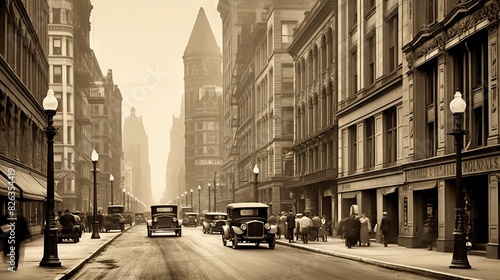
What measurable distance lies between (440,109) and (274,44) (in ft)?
160

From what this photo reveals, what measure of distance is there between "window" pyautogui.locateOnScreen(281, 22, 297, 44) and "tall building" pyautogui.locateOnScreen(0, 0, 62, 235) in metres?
27.4

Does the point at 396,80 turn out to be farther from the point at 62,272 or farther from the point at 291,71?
the point at 291,71

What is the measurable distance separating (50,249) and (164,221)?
32.0m

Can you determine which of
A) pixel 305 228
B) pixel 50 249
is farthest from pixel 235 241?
pixel 50 249

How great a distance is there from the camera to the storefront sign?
27.9 meters

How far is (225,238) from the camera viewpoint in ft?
127

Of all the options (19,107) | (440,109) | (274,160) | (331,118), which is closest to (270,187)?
(274,160)

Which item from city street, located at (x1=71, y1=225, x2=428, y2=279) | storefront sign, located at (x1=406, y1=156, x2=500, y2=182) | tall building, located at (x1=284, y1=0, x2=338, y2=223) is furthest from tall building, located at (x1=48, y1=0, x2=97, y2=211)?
city street, located at (x1=71, y1=225, x2=428, y2=279)

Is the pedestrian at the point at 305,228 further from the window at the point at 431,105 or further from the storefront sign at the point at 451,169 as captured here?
the window at the point at 431,105

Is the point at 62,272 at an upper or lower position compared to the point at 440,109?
lower

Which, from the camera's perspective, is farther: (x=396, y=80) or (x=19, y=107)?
(x=19, y=107)

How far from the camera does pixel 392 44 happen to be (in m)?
41.9

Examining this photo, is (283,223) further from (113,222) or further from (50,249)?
(50,249)

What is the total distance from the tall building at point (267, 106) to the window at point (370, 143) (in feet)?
80.4
